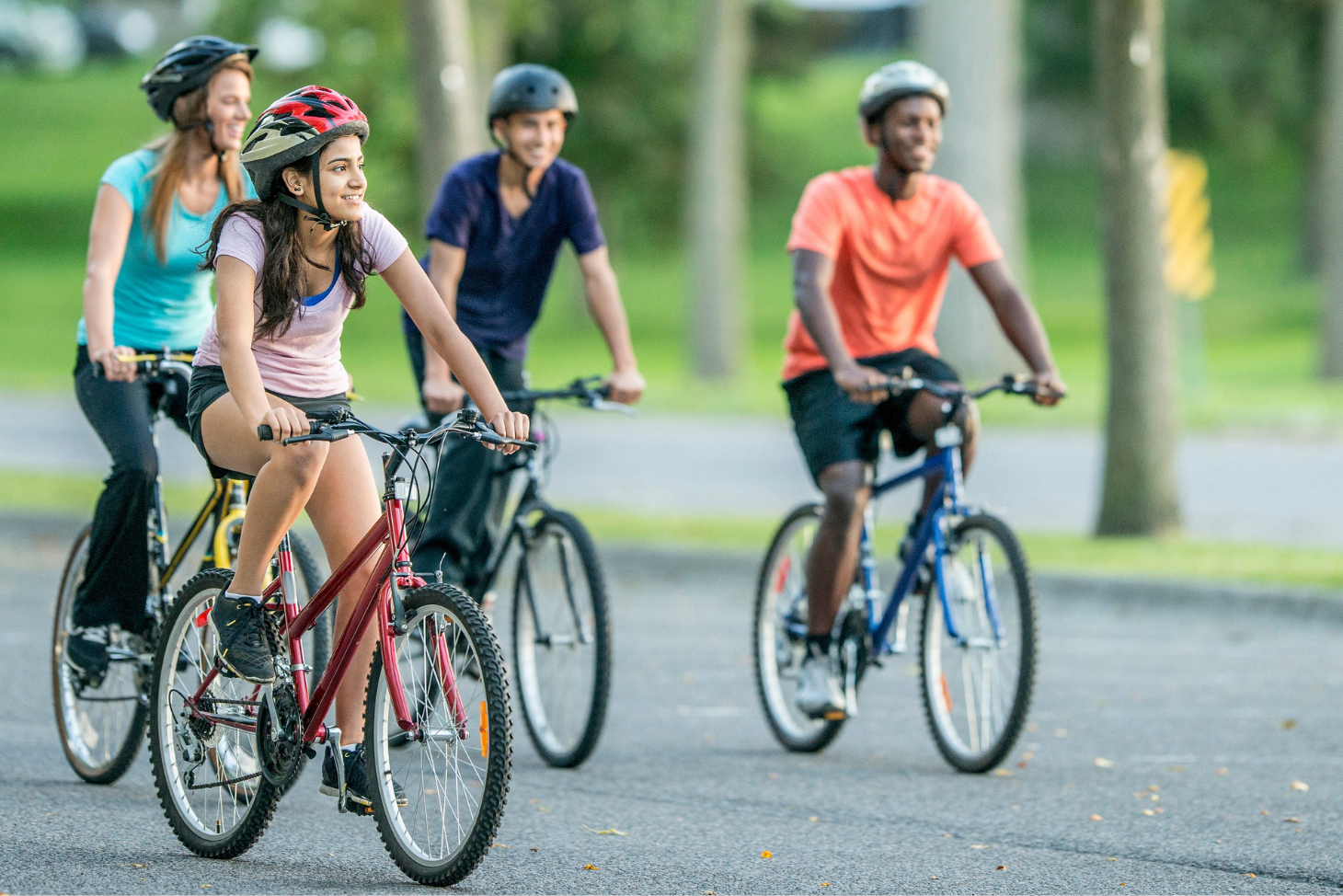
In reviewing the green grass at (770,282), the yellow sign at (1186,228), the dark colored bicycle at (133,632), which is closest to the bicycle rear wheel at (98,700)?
the dark colored bicycle at (133,632)

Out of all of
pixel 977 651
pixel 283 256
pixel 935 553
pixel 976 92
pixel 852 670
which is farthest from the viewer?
pixel 976 92

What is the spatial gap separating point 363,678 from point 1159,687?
3.89 metres

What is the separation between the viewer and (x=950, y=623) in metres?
6.11

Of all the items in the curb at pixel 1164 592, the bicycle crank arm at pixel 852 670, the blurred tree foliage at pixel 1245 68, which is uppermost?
the blurred tree foliage at pixel 1245 68

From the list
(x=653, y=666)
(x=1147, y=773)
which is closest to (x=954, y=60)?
(x=653, y=666)

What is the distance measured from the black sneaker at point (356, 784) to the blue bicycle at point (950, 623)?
80.9 inches

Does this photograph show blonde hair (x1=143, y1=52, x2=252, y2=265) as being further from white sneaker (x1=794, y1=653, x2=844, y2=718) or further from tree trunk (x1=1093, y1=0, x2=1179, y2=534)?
tree trunk (x1=1093, y1=0, x2=1179, y2=534)

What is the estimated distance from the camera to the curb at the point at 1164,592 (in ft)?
29.5

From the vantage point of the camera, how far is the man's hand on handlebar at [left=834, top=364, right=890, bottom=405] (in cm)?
596

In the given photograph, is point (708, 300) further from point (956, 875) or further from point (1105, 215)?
point (956, 875)

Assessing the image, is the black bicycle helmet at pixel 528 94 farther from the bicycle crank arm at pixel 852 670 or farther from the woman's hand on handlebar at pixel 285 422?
the woman's hand on handlebar at pixel 285 422

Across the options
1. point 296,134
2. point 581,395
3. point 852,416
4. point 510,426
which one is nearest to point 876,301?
point 852,416

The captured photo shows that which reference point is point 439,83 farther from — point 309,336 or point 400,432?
point 400,432

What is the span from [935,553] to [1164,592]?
357 centimetres
